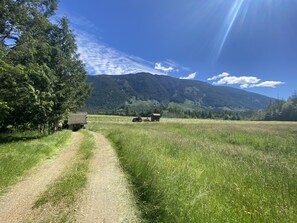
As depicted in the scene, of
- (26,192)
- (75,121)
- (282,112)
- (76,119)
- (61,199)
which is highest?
(282,112)

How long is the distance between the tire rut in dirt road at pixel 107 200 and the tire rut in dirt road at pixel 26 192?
1401 millimetres

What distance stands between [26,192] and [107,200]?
272 centimetres

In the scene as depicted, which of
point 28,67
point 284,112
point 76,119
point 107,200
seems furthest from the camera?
point 284,112

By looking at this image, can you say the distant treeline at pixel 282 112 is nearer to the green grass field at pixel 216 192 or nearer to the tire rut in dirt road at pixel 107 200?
the green grass field at pixel 216 192

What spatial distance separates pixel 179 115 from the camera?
179250 mm

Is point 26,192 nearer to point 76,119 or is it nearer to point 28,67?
point 28,67

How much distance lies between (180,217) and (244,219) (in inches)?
52.4

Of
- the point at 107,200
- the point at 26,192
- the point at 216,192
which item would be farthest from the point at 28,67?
the point at 216,192

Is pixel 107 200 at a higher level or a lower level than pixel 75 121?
higher

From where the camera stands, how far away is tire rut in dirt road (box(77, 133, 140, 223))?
5512 millimetres

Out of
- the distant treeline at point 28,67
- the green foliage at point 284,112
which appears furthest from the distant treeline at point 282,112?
the distant treeline at point 28,67

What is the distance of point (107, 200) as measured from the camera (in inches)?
257

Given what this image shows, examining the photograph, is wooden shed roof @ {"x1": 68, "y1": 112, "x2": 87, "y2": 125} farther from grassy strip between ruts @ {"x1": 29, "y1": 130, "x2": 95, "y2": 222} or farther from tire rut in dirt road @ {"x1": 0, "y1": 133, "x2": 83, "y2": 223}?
grassy strip between ruts @ {"x1": 29, "y1": 130, "x2": 95, "y2": 222}

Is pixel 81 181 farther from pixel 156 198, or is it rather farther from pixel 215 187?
pixel 215 187
